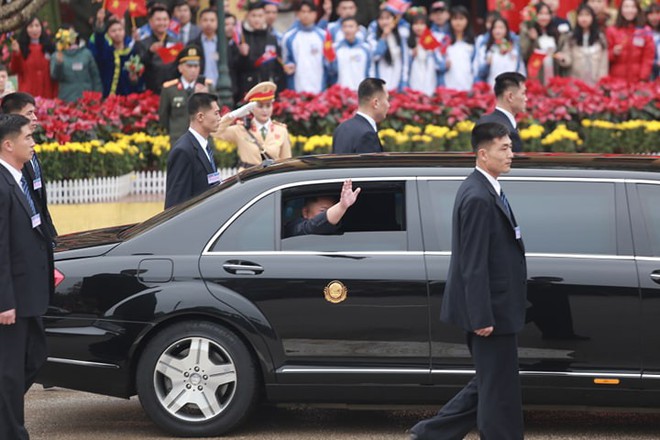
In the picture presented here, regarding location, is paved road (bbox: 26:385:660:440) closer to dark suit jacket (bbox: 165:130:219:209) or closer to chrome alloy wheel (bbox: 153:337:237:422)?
chrome alloy wheel (bbox: 153:337:237:422)

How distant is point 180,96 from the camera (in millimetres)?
14875

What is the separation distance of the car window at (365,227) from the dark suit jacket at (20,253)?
4.90 ft

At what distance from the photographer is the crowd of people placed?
17.1m

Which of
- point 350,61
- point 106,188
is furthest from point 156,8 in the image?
point 106,188

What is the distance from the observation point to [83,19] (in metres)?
20.1

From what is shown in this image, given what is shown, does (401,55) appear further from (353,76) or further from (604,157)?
(604,157)

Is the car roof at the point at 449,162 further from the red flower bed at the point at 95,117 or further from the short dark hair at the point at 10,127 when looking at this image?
the red flower bed at the point at 95,117

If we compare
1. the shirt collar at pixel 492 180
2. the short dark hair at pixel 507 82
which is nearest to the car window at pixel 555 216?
the shirt collar at pixel 492 180

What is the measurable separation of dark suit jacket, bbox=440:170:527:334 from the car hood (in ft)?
7.69

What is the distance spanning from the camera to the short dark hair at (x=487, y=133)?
7.33m

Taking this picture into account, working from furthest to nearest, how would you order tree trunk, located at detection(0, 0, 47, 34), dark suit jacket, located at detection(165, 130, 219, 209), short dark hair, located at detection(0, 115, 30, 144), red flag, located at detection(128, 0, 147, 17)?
red flag, located at detection(128, 0, 147, 17)
tree trunk, located at detection(0, 0, 47, 34)
dark suit jacket, located at detection(165, 130, 219, 209)
short dark hair, located at detection(0, 115, 30, 144)

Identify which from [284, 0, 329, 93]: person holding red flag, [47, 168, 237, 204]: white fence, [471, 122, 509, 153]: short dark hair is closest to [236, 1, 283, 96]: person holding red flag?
[284, 0, 329, 93]: person holding red flag

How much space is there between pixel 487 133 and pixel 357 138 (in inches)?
148

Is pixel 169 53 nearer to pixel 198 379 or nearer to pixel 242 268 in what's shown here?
pixel 242 268
